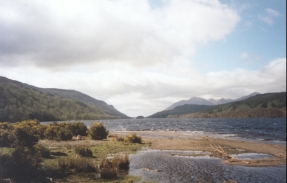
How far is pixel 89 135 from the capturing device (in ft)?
151

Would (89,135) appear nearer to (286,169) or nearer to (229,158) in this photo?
(229,158)

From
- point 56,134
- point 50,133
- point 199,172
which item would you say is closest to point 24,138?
point 199,172

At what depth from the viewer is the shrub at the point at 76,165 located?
1836 centimetres

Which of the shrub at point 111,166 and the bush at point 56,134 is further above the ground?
the bush at point 56,134

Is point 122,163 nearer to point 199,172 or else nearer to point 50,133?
point 199,172

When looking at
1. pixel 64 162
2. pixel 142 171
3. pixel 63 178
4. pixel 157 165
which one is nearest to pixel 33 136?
pixel 64 162

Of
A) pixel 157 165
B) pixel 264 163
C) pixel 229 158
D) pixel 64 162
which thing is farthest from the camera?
pixel 229 158

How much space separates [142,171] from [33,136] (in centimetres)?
1004

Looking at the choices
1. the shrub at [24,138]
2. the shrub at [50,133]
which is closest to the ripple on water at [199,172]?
the shrub at [24,138]

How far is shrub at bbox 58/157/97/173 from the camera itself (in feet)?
60.2

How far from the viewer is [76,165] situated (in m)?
18.7

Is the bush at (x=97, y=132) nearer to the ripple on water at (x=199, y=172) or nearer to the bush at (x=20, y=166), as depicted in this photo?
the ripple on water at (x=199, y=172)

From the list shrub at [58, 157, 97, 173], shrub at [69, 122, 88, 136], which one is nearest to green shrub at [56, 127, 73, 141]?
shrub at [69, 122, 88, 136]

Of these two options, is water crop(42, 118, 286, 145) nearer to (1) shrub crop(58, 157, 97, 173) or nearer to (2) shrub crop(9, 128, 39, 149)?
(1) shrub crop(58, 157, 97, 173)
